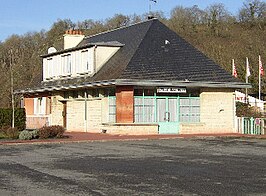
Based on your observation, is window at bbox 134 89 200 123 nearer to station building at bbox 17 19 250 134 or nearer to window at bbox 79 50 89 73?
station building at bbox 17 19 250 134

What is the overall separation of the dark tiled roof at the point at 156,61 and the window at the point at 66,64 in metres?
1.20

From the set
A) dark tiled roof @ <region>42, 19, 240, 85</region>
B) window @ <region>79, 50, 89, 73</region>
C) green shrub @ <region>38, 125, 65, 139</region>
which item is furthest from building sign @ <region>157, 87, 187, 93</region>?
green shrub @ <region>38, 125, 65, 139</region>

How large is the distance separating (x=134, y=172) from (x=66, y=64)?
23.2 metres

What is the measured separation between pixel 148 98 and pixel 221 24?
56.2m

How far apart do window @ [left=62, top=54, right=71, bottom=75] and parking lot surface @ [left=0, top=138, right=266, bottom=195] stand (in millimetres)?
16575

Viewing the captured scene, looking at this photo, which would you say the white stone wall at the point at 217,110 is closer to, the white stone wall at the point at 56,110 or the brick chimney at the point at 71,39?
the white stone wall at the point at 56,110

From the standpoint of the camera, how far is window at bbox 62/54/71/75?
3431 centimetres

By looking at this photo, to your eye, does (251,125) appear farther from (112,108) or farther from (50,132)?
(50,132)

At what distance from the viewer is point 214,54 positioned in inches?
2729

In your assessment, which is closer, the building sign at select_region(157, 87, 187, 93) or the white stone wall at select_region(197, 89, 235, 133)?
the building sign at select_region(157, 87, 187, 93)

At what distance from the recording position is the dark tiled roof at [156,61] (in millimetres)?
28703

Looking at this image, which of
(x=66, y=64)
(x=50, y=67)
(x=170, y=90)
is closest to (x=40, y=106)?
(x=50, y=67)

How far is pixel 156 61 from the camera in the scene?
29750 mm

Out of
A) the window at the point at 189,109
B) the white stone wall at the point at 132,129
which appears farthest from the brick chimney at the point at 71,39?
the window at the point at 189,109
